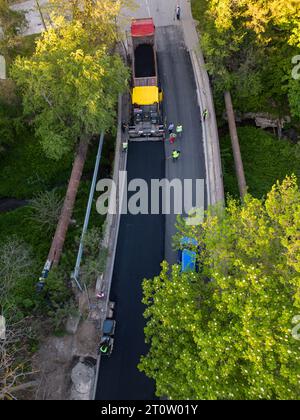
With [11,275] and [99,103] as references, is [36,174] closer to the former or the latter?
[99,103]

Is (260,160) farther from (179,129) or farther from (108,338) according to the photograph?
(108,338)

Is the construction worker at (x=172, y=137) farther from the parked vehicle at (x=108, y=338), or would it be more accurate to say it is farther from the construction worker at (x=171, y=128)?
the parked vehicle at (x=108, y=338)

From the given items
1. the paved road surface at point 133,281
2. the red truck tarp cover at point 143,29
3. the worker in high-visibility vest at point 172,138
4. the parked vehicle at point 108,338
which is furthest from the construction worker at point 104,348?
the red truck tarp cover at point 143,29

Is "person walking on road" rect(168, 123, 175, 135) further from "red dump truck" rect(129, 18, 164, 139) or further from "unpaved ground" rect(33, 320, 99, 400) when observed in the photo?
"unpaved ground" rect(33, 320, 99, 400)

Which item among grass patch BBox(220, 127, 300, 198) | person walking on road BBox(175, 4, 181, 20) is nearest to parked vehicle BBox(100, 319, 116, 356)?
grass patch BBox(220, 127, 300, 198)

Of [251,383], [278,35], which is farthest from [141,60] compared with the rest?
[251,383]

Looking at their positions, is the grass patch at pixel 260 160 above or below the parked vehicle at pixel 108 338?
above

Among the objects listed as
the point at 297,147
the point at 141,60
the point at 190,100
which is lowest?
the point at 297,147
